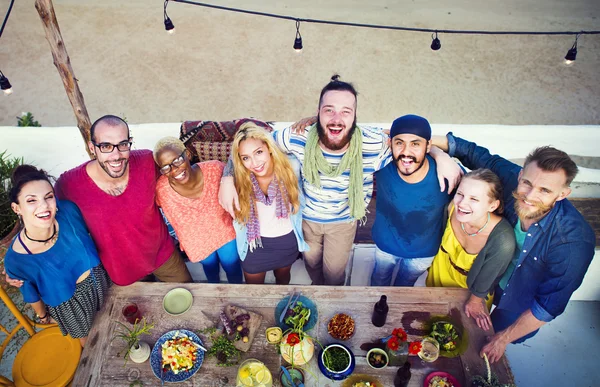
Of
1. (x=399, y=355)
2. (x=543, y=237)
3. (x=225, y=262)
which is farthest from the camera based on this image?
(x=225, y=262)

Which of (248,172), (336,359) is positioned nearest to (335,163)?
(248,172)

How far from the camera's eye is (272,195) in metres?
2.77

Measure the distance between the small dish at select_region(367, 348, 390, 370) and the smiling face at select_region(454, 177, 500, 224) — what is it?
936 mm

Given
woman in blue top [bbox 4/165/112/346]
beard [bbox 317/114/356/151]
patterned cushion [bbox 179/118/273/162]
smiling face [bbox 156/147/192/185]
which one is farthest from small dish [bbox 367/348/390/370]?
patterned cushion [bbox 179/118/273/162]

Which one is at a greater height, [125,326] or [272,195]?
[272,195]

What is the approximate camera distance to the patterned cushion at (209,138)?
3438 mm

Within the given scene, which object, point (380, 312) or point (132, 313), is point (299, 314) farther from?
point (132, 313)

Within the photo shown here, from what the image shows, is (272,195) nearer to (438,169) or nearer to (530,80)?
(438,169)

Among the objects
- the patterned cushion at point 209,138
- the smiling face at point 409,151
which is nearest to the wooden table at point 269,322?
the smiling face at point 409,151

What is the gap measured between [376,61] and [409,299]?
233 inches

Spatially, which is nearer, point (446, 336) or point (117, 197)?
point (446, 336)

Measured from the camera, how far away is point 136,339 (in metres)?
2.44

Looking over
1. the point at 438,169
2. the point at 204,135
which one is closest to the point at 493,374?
the point at 438,169

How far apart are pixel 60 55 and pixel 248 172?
2121 mm
